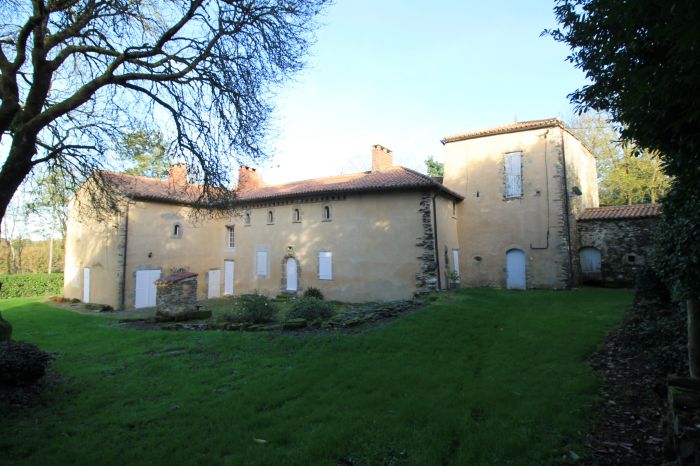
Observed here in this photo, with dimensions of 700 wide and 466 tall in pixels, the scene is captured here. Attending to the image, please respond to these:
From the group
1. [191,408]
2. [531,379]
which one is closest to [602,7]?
[531,379]

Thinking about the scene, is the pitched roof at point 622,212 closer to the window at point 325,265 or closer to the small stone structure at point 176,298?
the window at point 325,265

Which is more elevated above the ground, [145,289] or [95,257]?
[95,257]

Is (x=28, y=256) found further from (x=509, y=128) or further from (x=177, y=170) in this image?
(x=509, y=128)

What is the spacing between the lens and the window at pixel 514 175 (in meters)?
19.9

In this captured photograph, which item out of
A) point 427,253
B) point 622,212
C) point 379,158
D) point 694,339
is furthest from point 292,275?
point 694,339

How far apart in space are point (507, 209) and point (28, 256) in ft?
135

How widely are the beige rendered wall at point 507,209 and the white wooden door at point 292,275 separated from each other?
861cm

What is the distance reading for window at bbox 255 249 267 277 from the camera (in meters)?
22.1

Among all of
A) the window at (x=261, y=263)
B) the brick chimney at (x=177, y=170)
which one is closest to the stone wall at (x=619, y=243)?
the window at (x=261, y=263)

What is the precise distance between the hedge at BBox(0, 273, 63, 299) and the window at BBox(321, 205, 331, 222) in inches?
813

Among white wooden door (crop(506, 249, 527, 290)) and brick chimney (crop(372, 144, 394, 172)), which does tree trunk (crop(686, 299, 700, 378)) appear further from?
brick chimney (crop(372, 144, 394, 172))

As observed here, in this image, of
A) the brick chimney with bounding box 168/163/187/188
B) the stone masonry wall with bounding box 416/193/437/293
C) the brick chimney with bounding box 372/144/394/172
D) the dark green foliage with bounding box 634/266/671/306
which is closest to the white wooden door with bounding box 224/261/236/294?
the brick chimney with bounding box 372/144/394/172

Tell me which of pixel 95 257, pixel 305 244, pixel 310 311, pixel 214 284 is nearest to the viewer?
pixel 310 311

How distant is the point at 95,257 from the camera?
21297mm
